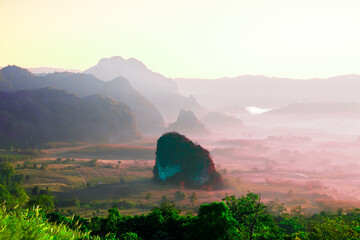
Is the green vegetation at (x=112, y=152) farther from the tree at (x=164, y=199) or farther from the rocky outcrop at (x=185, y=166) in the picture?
the tree at (x=164, y=199)

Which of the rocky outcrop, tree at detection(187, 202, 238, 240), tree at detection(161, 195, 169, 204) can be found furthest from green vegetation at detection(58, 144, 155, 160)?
tree at detection(187, 202, 238, 240)

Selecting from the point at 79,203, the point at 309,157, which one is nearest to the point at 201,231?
the point at 79,203

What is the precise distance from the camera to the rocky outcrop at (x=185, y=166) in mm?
107812

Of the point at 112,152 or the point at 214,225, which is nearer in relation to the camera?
the point at 214,225

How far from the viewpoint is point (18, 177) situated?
99188mm

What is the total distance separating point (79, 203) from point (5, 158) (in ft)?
278

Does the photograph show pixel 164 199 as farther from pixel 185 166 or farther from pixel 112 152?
pixel 112 152

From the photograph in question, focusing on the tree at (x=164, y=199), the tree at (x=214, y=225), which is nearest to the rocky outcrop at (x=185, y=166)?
the tree at (x=164, y=199)

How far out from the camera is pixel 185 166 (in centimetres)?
11031

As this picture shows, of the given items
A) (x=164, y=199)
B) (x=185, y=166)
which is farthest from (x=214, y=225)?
(x=185, y=166)

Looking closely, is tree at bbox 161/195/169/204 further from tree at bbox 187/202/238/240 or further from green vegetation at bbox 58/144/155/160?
green vegetation at bbox 58/144/155/160

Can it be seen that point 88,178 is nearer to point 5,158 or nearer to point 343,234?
point 5,158

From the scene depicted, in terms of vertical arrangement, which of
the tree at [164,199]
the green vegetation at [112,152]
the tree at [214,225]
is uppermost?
the tree at [214,225]

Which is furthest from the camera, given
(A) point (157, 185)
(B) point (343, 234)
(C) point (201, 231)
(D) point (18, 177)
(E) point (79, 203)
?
(A) point (157, 185)
